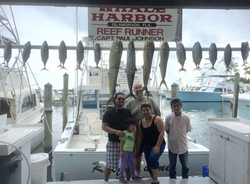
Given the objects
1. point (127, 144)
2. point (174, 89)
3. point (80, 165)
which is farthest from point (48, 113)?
point (127, 144)

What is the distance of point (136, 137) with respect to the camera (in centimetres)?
257

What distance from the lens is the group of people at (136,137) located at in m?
2.44

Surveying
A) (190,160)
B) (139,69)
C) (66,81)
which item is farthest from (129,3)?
(66,81)

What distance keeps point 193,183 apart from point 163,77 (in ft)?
4.89

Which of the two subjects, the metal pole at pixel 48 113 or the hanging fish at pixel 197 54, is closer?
the hanging fish at pixel 197 54

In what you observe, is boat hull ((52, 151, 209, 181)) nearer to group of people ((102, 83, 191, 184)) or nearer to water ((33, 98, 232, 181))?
group of people ((102, 83, 191, 184))

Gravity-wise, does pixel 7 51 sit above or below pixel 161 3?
below

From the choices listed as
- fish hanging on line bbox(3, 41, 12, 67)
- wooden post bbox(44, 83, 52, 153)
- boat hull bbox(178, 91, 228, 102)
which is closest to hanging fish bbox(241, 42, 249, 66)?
fish hanging on line bbox(3, 41, 12, 67)

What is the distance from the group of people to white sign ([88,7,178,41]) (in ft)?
2.51

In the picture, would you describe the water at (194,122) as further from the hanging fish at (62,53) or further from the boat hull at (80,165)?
the hanging fish at (62,53)

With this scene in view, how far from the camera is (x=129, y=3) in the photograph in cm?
144

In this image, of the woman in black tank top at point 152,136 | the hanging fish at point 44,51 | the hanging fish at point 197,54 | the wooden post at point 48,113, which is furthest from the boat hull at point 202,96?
the hanging fish at point 44,51

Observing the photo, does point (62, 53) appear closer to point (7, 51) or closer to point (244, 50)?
point (7, 51)

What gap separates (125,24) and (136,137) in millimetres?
1562
